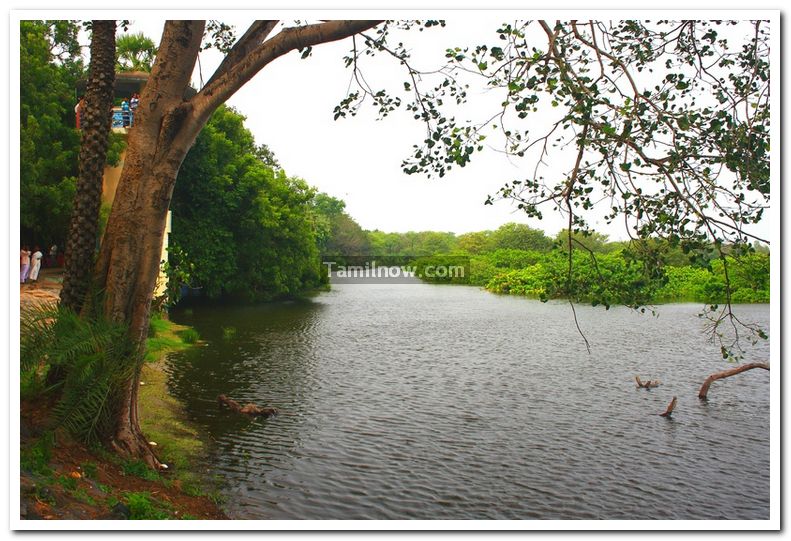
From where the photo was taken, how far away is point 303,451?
9.93 metres

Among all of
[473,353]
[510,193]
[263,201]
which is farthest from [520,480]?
[263,201]

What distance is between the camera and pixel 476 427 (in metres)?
11.6

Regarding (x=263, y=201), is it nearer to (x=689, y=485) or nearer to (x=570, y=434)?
(x=570, y=434)

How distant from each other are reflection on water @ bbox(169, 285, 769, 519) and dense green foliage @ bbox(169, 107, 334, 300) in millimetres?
6350

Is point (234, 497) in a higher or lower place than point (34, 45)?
lower

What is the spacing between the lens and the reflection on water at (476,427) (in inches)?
328

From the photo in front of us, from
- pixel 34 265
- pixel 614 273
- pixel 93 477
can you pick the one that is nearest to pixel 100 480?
pixel 93 477

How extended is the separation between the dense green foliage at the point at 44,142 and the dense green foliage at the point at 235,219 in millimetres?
5532

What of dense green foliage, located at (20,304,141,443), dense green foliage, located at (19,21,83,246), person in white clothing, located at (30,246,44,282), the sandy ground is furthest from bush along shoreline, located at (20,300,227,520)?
dense green foliage, located at (19,21,83,246)

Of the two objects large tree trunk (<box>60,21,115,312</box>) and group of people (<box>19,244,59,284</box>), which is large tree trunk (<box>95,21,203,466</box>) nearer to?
large tree trunk (<box>60,21,115,312</box>)

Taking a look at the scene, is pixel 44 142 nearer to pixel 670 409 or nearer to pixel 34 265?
pixel 34 265

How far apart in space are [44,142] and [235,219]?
33.5 feet

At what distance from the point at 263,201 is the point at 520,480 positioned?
21.8 m

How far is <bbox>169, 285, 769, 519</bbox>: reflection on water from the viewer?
8.34 metres
